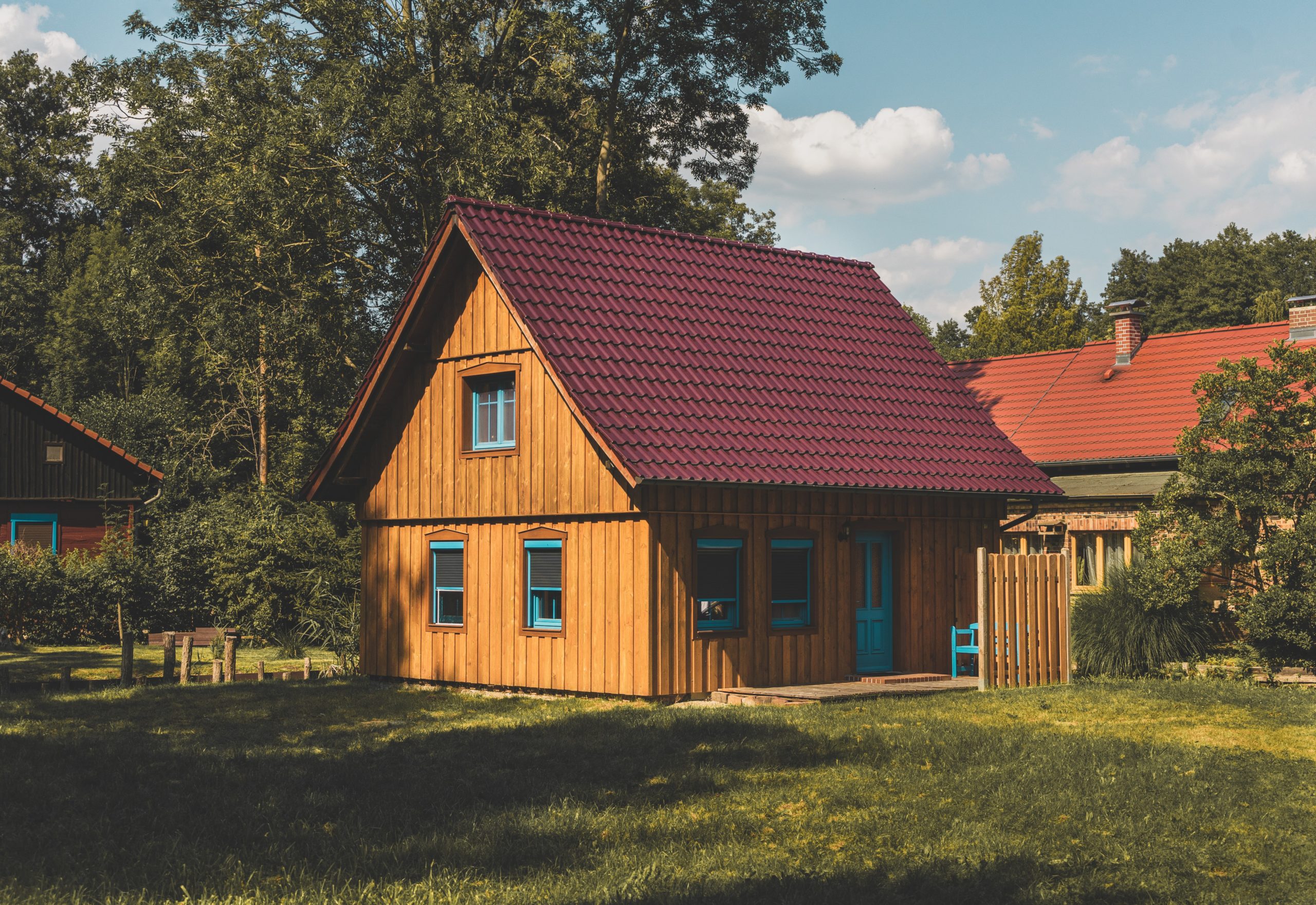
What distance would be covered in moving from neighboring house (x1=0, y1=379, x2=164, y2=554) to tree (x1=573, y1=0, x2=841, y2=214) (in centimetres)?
1661

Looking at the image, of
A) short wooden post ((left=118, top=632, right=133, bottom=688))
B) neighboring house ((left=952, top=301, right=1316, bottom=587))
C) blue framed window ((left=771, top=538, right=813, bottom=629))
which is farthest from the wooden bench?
neighboring house ((left=952, top=301, right=1316, bottom=587))

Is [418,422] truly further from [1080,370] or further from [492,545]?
[1080,370]

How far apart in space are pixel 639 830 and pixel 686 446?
900cm

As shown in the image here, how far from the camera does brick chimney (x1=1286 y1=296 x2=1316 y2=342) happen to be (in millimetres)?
31750

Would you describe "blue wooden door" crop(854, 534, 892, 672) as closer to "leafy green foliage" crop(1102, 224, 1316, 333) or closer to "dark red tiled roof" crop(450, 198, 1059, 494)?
"dark red tiled roof" crop(450, 198, 1059, 494)

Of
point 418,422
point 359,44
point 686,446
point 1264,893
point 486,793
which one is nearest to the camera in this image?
point 1264,893

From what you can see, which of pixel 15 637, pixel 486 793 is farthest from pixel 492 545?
pixel 15 637

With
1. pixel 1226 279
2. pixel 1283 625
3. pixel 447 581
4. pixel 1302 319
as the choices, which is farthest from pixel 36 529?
pixel 1226 279

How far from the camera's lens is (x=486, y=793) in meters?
11.7

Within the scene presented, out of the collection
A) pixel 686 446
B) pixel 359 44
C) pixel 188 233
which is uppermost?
pixel 359 44

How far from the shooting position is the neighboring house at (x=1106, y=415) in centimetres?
2988

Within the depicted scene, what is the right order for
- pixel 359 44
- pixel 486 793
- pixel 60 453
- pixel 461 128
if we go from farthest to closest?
pixel 60 453
pixel 359 44
pixel 461 128
pixel 486 793

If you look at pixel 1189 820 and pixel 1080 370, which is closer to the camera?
pixel 1189 820

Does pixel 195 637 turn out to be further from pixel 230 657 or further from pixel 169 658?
pixel 169 658
